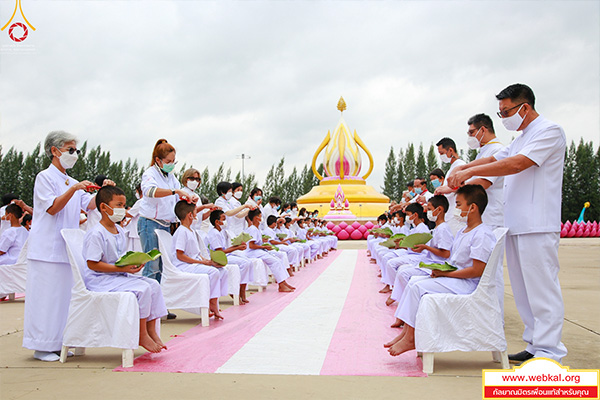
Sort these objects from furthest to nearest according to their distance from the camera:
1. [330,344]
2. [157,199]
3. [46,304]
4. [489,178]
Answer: [157,199] < [489,178] < [330,344] < [46,304]

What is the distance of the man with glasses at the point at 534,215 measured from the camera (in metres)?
3.17

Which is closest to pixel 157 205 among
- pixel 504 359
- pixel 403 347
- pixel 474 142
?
pixel 403 347

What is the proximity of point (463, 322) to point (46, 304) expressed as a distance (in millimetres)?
2904

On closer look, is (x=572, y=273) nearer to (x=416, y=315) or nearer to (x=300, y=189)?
(x=416, y=315)

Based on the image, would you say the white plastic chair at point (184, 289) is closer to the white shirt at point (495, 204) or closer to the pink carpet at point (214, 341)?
the pink carpet at point (214, 341)

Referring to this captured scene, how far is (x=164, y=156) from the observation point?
15.9 ft

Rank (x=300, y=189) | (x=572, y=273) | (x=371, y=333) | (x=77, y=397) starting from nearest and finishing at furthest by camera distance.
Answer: (x=77, y=397) → (x=371, y=333) → (x=572, y=273) → (x=300, y=189)

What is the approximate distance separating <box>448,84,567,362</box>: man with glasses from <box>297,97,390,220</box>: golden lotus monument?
25278 mm

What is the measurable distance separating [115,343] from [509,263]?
2703 millimetres

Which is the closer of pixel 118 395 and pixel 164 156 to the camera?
pixel 118 395

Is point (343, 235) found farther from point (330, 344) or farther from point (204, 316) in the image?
point (330, 344)

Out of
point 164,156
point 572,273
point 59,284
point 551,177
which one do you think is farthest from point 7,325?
point 572,273

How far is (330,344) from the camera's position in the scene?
3855 mm

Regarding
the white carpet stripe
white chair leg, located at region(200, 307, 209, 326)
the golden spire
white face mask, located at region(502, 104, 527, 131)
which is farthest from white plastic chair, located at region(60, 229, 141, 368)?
the golden spire
